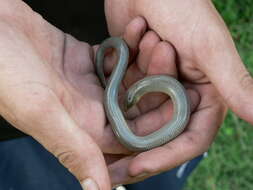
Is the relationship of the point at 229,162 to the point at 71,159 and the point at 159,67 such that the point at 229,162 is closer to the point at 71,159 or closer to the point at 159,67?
the point at 159,67

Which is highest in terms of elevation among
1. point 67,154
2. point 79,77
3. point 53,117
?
point 53,117

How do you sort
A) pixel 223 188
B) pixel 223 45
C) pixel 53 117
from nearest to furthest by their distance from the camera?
pixel 53 117
pixel 223 45
pixel 223 188

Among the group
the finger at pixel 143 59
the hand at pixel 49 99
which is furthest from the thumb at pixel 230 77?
the hand at pixel 49 99

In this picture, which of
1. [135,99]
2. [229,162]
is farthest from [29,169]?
[229,162]

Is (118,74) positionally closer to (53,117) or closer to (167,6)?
(167,6)

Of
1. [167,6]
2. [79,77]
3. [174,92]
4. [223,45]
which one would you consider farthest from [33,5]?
[223,45]

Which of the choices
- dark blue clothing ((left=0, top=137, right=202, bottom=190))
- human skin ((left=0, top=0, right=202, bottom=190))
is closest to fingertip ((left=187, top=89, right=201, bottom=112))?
→ human skin ((left=0, top=0, right=202, bottom=190))

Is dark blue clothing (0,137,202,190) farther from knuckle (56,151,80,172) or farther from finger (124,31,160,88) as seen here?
knuckle (56,151,80,172)
